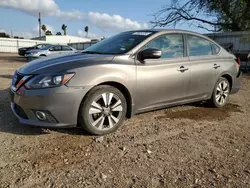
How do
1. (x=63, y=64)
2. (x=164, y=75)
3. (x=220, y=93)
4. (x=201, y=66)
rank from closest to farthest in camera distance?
(x=63, y=64) < (x=164, y=75) < (x=201, y=66) < (x=220, y=93)

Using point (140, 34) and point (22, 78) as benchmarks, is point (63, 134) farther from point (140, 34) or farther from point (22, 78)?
point (140, 34)

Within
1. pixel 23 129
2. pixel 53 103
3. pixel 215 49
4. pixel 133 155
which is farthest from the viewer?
pixel 215 49

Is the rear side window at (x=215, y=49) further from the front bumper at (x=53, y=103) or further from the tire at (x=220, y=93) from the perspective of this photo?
the front bumper at (x=53, y=103)

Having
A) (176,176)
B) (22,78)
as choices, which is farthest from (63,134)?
(176,176)

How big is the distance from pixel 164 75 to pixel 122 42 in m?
0.93

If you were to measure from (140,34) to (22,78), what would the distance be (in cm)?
209

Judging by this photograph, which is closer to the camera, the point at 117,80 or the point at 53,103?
the point at 53,103

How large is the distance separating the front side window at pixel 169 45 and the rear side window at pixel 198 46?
0.81 feet

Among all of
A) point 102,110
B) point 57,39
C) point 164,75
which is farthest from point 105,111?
point 57,39

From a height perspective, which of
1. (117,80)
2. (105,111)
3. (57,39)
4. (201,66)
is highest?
(57,39)

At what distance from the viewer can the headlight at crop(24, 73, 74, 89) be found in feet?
9.96

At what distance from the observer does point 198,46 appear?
471 centimetres

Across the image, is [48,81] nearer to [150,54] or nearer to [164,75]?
[150,54]

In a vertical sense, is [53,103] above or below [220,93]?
above
